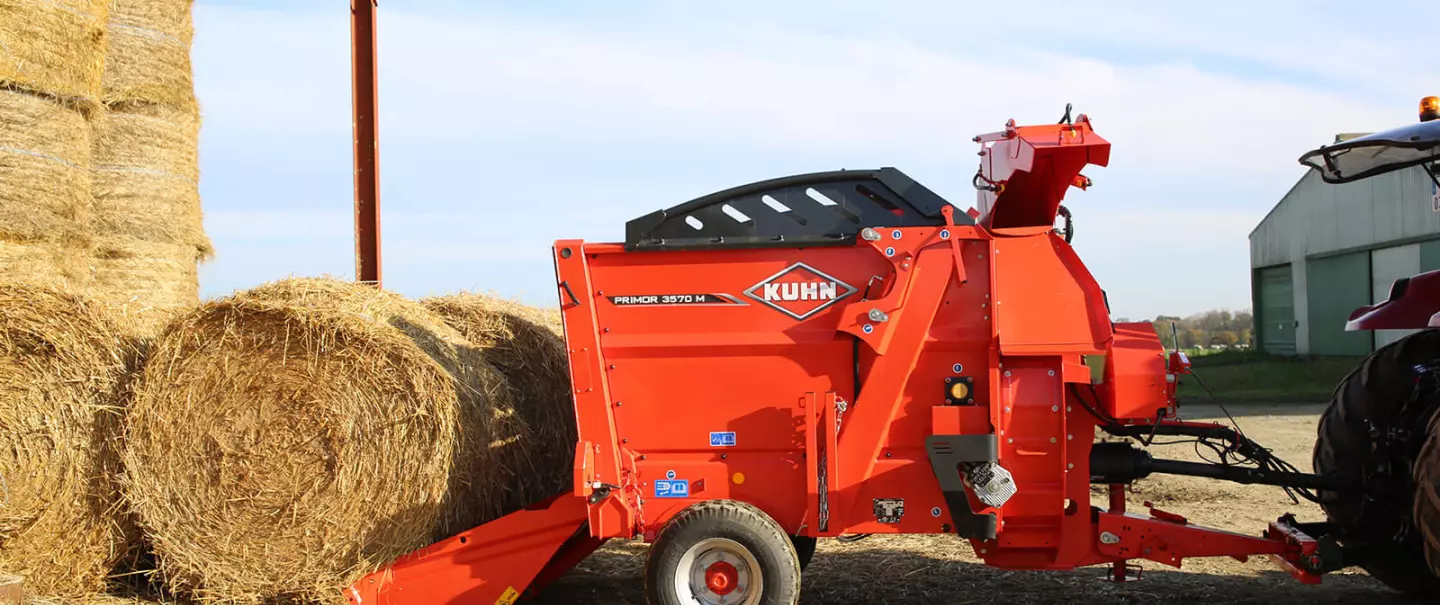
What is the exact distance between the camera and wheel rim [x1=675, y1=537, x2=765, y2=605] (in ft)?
17.5

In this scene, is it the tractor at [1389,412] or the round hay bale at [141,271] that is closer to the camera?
the tractor at [1389,412]

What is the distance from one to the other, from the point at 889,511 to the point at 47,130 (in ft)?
20.4

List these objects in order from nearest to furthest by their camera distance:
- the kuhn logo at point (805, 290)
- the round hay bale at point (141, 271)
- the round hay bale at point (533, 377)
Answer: the kuhn logo at point (805, 290) < the round hay bale at point (533, 377) < the round hay bale at point (141, 271)

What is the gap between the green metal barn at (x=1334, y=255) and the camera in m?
18.6

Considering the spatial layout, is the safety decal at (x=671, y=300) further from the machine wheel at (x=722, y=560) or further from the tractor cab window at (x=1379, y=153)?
the tractor cab window at (x=1379, y=153)

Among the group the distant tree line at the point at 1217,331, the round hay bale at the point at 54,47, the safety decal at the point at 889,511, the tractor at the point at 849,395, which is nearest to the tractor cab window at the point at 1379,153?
the tractor at the point at 849,395

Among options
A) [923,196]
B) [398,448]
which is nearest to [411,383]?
[398,448]

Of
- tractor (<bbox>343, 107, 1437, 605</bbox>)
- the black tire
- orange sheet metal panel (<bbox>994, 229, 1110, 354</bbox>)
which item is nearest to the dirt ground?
the black tire

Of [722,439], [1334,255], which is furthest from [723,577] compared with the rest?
[1334,255]

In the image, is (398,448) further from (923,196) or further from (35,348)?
(923,196)

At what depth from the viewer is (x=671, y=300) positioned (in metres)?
5.61

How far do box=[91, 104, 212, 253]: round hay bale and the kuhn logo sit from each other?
569 centimetres

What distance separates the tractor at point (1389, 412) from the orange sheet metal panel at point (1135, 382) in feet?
4.02

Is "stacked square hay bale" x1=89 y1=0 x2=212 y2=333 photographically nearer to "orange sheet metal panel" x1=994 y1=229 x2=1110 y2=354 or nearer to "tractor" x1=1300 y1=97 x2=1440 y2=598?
"orange sheet metal panel" x1=994 y1=229 x2=1110 y2=354
